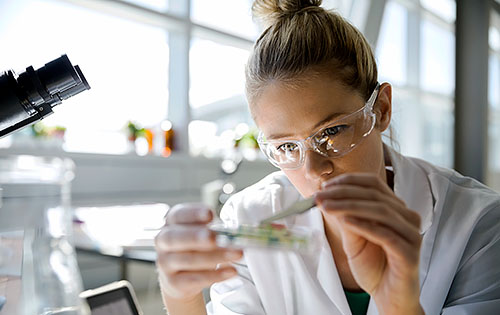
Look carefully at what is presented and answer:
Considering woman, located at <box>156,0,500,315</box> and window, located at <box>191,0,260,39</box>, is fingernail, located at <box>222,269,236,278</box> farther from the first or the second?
window, located at <box>191,0,260,39</box>

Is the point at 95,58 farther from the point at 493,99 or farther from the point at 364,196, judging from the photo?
the point at 364,196

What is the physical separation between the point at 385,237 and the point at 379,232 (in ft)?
0.04

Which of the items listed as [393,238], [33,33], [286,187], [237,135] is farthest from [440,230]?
[237,135]

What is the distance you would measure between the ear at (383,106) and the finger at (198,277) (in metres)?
0.72

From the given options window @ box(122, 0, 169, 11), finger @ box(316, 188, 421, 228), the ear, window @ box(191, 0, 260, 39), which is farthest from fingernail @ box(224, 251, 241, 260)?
window @ box(191, 0, 260, 39)

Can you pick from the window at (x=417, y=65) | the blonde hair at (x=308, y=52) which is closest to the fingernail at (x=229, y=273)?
the blonde hair at (x=308, y=52)

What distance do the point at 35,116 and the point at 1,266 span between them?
0.25m

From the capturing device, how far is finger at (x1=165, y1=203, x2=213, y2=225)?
2.04 feet

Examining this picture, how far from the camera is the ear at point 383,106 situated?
1246mm

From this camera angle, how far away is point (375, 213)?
702mm

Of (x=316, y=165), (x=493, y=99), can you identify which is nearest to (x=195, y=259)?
(x=316, y=165)

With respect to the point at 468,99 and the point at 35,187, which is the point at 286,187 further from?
the point at 468,99


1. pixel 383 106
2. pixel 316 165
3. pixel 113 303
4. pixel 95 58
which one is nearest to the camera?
pixel 113 303

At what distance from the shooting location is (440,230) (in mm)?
1228
